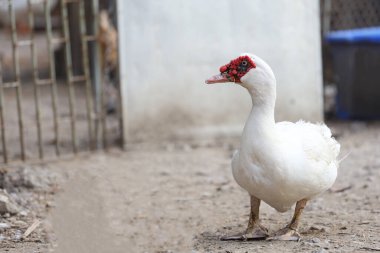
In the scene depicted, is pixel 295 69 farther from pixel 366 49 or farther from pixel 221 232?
pixel 221 232

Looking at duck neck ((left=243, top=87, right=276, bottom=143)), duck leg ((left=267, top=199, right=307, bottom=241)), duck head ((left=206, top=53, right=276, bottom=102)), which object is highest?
duck head ((left=206, top=53, right=276, bottom=102))

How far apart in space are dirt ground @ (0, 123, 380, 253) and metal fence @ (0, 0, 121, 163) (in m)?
0.48

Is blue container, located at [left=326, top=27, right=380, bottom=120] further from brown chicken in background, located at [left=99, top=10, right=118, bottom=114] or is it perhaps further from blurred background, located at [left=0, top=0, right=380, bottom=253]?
brown chicken in background, located at [left=99, top=10, right=118, bottom=114]

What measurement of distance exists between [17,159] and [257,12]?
10.7ft

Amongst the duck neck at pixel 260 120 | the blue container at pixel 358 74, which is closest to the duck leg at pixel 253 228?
the duck neck at pixel 260 120

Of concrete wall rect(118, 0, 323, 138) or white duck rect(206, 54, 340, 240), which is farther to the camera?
concrete wall rect(118, 0, 323, 138)

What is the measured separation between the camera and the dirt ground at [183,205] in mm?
5637

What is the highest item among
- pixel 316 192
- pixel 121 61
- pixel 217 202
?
pixel 121 61

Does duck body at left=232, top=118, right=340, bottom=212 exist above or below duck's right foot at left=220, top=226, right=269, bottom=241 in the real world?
above

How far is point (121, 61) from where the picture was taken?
9.05 m

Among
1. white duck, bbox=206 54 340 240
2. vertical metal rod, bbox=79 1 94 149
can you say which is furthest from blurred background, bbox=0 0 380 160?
white duck, bbox=206 54 340 240

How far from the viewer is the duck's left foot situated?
223 inches

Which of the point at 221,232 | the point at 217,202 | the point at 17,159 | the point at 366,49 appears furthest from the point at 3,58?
the point at 221,232

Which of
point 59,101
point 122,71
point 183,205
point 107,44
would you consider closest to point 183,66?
point 122,71
